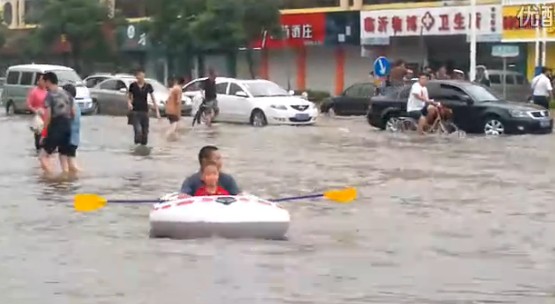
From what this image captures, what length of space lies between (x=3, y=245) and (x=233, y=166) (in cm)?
939

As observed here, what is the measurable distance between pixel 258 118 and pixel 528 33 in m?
14.4

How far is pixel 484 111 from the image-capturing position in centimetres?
3089

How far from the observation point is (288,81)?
59281mm

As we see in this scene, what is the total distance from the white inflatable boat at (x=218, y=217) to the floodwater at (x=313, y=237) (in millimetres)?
140

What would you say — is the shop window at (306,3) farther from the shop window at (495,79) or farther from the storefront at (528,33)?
the shop window at (495,79)

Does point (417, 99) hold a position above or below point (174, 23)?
below

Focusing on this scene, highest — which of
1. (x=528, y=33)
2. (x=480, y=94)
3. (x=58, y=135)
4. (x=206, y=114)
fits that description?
(x=528, y=33)

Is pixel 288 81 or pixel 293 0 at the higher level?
pixel 293 0

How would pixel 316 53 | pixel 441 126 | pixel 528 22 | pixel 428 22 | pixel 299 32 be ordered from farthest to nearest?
pixel 316 53, pixel 299 32, pixel 428 22, pixel 528 22, pixel 441 126

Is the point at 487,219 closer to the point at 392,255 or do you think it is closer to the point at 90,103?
the point at 392,255

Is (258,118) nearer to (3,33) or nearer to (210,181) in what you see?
(210,181)

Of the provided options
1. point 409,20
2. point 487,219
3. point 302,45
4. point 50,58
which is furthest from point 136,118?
point 50,58

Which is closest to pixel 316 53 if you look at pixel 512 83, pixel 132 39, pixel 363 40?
pixel 363 40

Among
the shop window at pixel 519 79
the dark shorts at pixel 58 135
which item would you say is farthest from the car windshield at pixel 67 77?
the dark shorts at pixel 58 135
